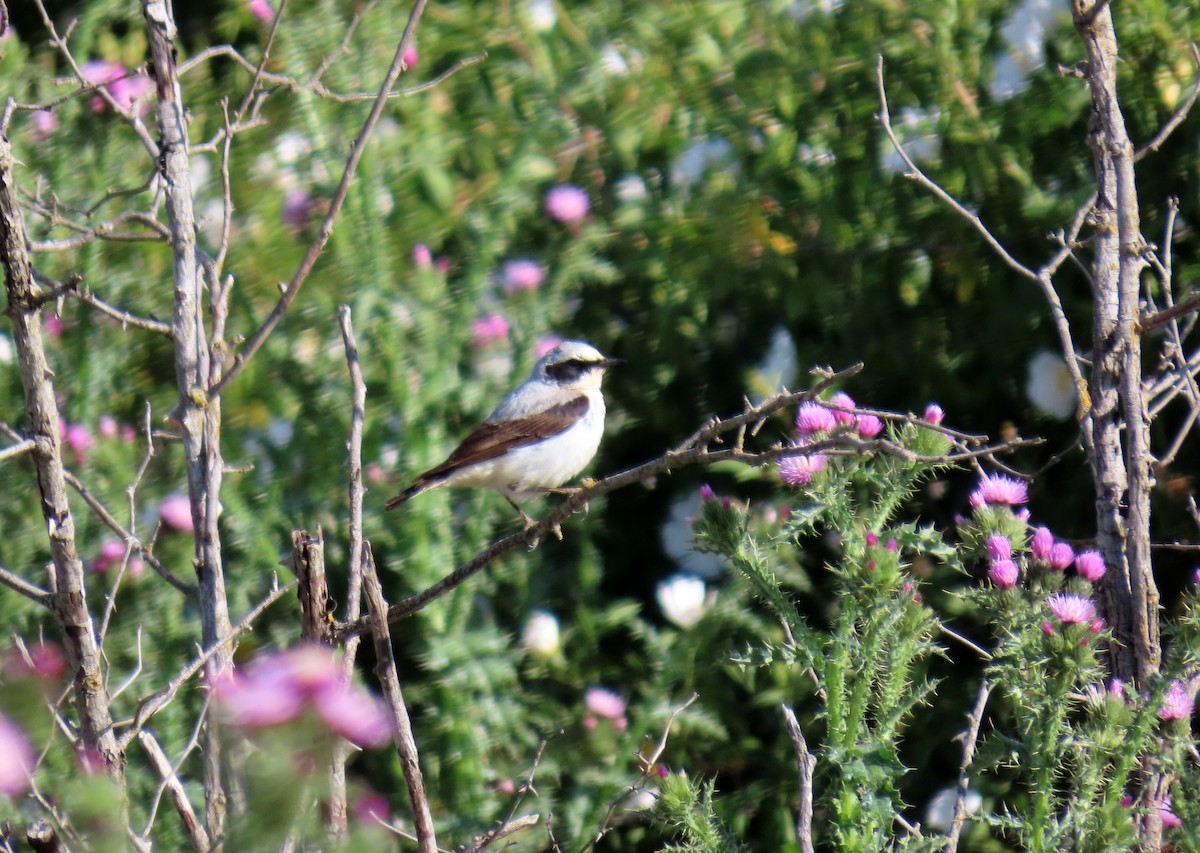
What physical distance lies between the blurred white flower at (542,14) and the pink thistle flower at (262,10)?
2.42 ft

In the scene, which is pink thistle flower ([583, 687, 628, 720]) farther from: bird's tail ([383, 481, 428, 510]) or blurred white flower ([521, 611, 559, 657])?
bird's tail ([383, 481, 428, 510])

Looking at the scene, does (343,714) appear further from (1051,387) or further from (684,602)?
(1051,387)

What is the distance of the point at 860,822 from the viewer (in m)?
2.14

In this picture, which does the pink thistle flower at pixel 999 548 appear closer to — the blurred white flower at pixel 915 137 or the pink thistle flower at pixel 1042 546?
the pink thistle flower at pixel 1042 546

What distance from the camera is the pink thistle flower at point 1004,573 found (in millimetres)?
2121

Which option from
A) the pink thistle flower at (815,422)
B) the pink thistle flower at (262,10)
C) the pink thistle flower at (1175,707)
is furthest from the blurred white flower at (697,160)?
the pink thistle flower at (1175,707)

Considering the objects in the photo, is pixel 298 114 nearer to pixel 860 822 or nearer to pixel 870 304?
pixel 870 304

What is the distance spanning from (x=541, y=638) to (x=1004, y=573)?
147 centimetres

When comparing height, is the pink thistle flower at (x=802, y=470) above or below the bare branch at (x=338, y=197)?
below

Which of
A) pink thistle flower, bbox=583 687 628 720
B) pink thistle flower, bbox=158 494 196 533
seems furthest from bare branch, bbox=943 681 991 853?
pink thistle flower, bbox=158 494 196 533

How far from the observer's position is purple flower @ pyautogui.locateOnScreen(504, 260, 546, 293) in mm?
3471

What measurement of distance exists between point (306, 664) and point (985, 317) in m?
2.84

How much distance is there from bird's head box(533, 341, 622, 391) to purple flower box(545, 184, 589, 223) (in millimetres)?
341

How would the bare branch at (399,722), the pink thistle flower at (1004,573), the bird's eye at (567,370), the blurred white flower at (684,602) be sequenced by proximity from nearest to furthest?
1. the bare branch at (399,722)
2. the pink thistle flower at (1004,573)
3. the blurred white flower at (684,602)
4. the bird's eye at (567,370)
